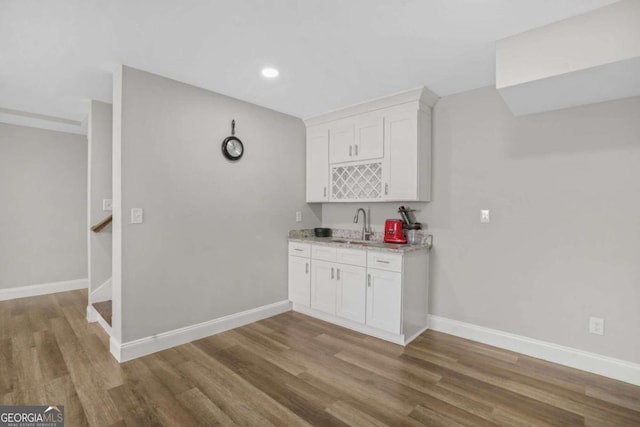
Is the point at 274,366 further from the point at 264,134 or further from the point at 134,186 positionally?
the point at 264,134

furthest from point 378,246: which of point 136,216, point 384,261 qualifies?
point 136,216

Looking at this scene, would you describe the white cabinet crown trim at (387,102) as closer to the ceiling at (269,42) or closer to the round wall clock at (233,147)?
the ceiling at (269,42)

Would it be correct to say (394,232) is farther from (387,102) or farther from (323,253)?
(387,102)

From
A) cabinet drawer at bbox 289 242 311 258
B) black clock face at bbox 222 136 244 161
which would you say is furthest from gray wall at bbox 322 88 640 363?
black clock face at bbox 222 136 244 161

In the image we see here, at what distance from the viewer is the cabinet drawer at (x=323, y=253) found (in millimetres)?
3477

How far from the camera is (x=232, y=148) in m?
3.34

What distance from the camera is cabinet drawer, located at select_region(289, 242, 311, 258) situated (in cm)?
375

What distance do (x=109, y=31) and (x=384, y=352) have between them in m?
3.30

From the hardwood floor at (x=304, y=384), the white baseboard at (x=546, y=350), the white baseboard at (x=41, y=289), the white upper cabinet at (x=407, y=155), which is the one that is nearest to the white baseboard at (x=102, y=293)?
the hardwood floor at (x=304, y=384)

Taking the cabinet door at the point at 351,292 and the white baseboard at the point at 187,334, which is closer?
the white baseboard at the point at 187,334

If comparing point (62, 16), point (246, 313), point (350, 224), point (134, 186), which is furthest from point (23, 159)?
point (350, 224)

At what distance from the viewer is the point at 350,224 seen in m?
4.08

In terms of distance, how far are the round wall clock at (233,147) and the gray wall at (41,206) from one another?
3209 millimetres

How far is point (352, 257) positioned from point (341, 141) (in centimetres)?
142
